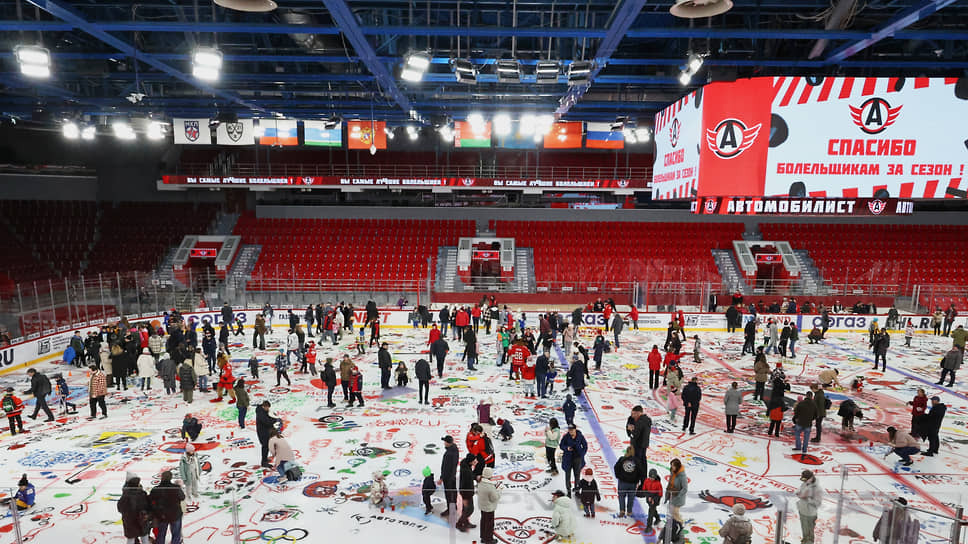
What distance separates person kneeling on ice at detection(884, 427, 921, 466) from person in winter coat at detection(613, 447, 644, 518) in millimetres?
5679

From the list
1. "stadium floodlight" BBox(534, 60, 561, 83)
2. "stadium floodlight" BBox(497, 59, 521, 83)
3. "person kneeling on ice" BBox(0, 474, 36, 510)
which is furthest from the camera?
"stadium floodlight" BBox(534, 60, 561, 83)

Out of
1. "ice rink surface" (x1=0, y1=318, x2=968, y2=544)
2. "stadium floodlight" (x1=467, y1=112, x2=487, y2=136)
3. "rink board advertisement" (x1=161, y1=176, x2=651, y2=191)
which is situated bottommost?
"ice rink surface" (x1=0, y1=318, x2=968, y2=544)

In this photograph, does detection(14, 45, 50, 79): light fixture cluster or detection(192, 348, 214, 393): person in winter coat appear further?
detection(192, 348, 214, 393): person in winter coat

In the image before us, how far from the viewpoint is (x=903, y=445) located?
397 inches

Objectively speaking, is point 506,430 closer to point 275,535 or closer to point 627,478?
point 627,478

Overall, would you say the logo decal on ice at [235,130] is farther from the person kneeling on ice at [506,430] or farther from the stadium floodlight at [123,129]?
the person kneeling on ice at [506,430]

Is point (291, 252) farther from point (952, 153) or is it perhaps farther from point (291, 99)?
point (952, 153)

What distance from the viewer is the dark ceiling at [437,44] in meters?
10.8

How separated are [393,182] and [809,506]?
24.8 meters

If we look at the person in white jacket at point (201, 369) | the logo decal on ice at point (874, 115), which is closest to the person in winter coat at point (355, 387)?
the person in white jacket at point (201, 369)

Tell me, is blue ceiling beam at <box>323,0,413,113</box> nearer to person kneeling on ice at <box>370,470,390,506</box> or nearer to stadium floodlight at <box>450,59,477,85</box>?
stadium floodlight at <box>450,59,477,85</box>

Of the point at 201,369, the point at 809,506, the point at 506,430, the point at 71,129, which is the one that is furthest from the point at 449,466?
the point at 71,129

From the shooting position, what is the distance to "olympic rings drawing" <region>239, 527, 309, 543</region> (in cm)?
755

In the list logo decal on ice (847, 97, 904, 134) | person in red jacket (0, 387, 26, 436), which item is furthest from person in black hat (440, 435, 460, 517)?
logo decal on ice (847, 97, 904, 134)
